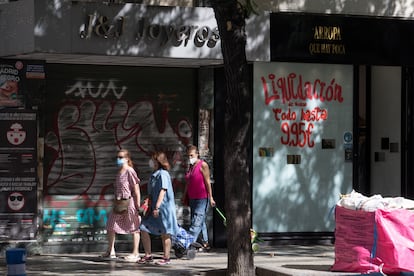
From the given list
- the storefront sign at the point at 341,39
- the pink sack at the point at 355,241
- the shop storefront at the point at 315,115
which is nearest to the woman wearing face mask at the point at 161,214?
the shop storefront at the point at 315,115

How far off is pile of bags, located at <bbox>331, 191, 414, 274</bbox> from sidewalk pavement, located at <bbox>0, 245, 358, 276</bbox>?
13.4 inches

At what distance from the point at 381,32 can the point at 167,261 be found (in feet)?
19.9

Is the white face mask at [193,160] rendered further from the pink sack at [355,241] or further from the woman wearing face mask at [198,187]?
the pink sack at [355,241]

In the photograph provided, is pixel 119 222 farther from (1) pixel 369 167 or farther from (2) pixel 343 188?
(1) pixel 369 167

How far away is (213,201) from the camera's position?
A: 16.5 metres

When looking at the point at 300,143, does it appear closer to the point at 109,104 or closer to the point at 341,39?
the point at 341,39

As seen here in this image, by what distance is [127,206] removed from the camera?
15.9 m

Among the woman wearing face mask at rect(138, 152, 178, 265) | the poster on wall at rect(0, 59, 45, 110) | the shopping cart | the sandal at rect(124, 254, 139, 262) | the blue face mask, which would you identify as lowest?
the sandal at rect(124, 254, 139, 262)

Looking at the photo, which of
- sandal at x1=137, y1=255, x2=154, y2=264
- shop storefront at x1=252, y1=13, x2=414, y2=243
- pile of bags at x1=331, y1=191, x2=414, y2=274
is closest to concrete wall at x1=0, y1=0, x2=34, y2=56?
sandal at x1=137, y1=255, x2=154, y2=264

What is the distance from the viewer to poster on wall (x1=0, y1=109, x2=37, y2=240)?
53.7 feet

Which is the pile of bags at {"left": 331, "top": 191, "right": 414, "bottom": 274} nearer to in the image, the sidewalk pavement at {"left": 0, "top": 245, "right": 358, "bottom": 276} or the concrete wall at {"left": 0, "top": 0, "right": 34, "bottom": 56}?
the sidewalk pavement at {"left": 0, "top": 245, "right": 358, "bottom": 276}

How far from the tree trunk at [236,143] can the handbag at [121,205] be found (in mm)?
3010

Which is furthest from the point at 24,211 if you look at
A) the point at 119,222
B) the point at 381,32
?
the point at 381,32

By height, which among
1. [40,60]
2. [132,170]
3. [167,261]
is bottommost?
[167,261]
